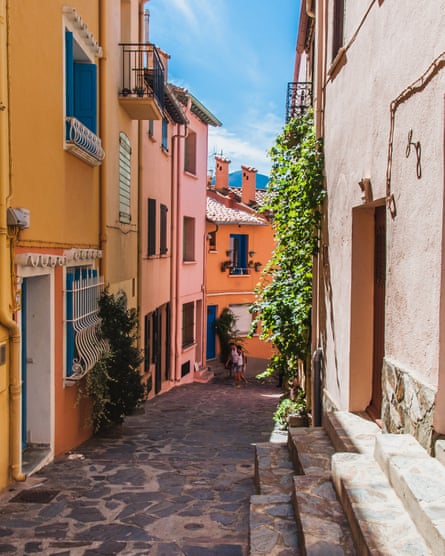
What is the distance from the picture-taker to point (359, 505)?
11.7 ft

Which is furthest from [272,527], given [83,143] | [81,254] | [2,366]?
[83,143]

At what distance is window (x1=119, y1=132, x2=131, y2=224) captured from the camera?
36.9ft

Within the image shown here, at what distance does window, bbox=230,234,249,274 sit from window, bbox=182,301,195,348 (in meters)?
5.61

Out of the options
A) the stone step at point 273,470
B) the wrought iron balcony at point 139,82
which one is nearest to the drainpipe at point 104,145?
the wrought iron balcony at point 139,82

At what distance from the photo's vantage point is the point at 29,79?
6.23 metres

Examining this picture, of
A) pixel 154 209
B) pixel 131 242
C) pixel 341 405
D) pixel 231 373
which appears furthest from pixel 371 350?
pixel 231 373

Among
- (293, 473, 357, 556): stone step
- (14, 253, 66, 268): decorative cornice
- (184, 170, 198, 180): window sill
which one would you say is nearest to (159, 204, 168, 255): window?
(184, 170, 198, 180): window sill

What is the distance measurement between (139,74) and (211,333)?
14160 millimetres

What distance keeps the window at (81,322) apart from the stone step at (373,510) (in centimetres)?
438

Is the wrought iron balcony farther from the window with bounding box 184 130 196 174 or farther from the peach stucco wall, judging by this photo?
the window with bounding box 184 130 196 174

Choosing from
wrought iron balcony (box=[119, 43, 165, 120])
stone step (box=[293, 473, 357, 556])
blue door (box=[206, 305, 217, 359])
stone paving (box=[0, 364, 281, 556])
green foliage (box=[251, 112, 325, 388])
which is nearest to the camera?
stone step (box=[293, 473, 357, 556])

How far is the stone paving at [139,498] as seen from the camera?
4840 mm

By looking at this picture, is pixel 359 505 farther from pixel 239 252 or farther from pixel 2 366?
pixel 239 252

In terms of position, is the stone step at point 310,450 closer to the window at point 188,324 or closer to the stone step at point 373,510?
the stone step at point 373,510
